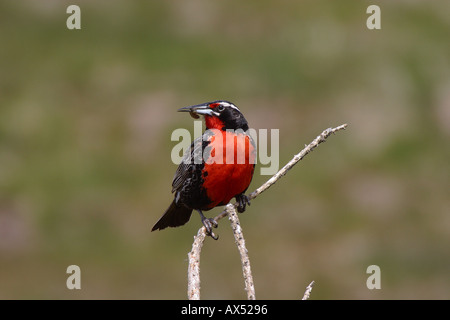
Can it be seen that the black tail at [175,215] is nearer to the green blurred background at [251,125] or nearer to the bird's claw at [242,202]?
the bird's claw at [242,202]

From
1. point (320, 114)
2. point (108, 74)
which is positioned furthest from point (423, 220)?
point (108, 74)

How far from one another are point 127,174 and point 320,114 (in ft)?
12.9

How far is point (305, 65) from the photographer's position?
16.8m

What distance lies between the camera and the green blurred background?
43.9ft

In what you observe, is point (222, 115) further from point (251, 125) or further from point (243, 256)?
point (251, 125)

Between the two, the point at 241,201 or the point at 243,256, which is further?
the point at 241,201

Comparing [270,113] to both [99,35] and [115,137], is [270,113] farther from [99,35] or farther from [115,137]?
[99,35]

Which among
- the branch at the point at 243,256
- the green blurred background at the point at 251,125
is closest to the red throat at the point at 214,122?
the branch at the point at 243,256

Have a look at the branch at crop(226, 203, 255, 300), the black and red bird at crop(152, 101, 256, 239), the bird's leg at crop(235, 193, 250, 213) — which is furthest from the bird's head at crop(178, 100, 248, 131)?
the branch at crop(226, 203, 255, 300)

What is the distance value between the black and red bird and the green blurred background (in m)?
6.24

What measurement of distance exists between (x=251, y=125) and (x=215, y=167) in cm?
926

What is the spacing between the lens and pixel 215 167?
5.34m

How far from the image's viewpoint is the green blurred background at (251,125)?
13.4 metres

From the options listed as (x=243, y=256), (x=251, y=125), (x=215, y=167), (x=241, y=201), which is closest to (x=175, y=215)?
(x=241, y=201)
